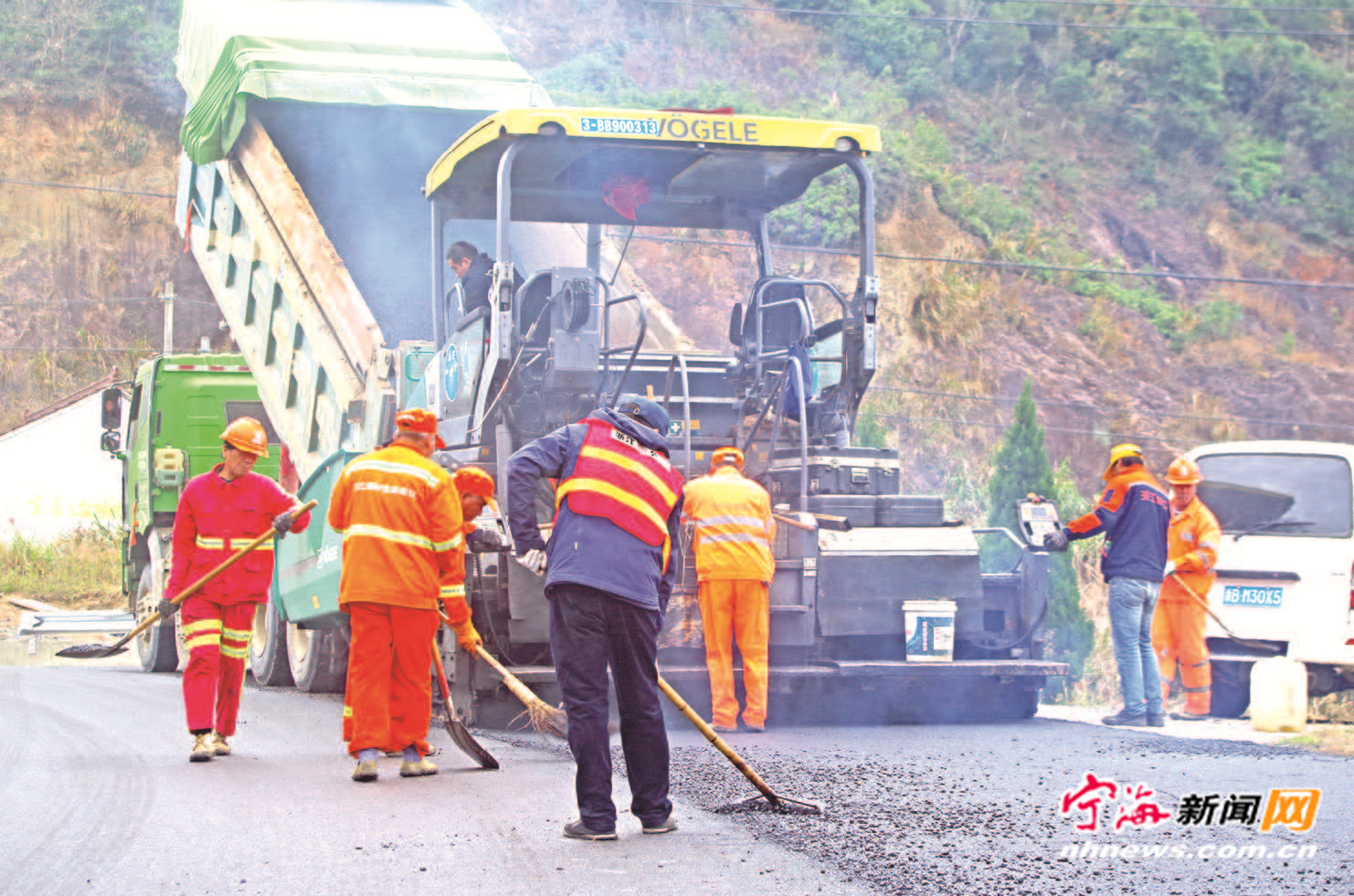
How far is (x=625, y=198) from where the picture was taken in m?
8.33

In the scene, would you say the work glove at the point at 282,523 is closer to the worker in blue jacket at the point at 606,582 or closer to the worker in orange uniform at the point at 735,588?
the worker in blue jacket at the point at 606,582

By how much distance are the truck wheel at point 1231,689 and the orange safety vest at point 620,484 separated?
5.16 meters

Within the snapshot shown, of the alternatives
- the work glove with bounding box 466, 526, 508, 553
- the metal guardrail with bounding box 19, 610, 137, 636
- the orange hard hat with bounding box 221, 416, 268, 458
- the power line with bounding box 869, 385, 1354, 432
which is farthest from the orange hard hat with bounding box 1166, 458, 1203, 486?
the power line with bounding box 869, 385, 1354, 432

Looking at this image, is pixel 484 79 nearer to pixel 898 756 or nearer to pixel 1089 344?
pixel 898 756

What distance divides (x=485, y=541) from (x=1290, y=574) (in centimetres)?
490

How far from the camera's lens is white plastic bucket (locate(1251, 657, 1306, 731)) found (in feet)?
26.2

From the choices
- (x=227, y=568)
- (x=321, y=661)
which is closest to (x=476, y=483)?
(x=227, y=568)

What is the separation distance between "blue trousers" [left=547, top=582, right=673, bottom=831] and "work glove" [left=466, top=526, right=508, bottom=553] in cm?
138

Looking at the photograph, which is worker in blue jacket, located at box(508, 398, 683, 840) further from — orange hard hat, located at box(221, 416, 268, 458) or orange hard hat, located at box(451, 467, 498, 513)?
orange hard hat, located at box(221, 416, 268, 458)

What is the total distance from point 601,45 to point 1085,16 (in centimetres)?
1087

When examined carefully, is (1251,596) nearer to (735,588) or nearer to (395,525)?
(735,588)

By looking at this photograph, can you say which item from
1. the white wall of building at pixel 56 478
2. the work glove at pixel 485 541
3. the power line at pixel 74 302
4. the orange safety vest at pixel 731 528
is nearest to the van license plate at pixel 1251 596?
the orange safety vest at pixel 731 528

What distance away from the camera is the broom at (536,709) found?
6391mm

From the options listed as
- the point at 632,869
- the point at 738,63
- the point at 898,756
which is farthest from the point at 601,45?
the point at 632,869
